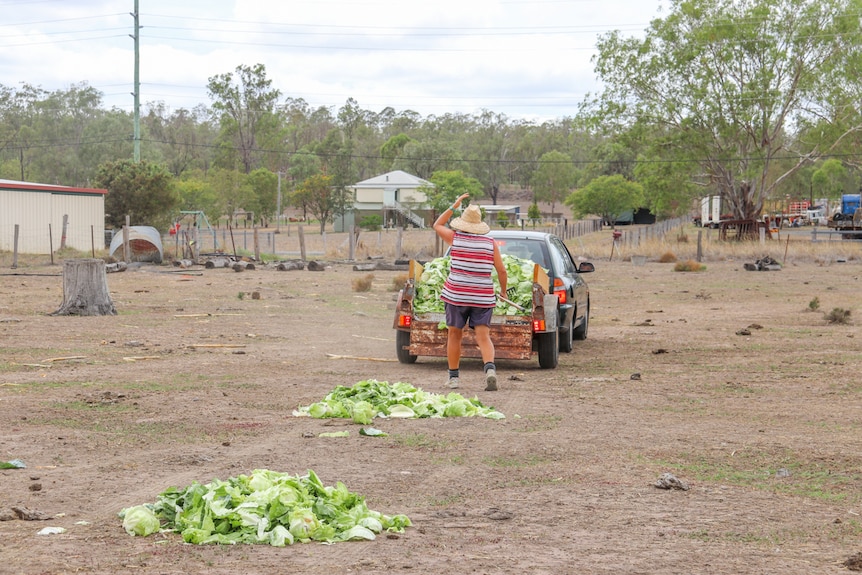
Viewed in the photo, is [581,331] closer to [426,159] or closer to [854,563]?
[854,563]

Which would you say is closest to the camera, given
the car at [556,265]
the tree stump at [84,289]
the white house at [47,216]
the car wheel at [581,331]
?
the car at [556,265]

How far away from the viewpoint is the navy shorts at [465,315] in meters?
11.4

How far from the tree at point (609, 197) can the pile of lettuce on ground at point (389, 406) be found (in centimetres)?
9100

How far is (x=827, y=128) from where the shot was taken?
62406 mm

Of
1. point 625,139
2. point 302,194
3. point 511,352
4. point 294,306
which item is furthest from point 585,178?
point 511,352

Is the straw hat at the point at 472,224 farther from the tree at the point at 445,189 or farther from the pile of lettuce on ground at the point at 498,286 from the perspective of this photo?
the tree at the point at 445,189

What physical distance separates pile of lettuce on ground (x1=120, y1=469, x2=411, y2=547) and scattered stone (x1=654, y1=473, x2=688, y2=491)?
1913 mm

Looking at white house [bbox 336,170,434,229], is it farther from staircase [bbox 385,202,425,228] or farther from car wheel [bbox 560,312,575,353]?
car wheel [bbox 560,312,575,353]

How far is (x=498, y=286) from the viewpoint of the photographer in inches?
524

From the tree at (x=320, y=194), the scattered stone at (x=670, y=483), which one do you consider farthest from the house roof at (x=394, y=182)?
the scattered stone at (x=670, y=483)

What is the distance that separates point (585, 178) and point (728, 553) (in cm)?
12419

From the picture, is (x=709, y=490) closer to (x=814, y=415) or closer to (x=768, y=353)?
(x=814, y=415)

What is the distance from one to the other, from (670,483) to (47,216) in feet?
150

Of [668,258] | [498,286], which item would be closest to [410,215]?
[668,258]
